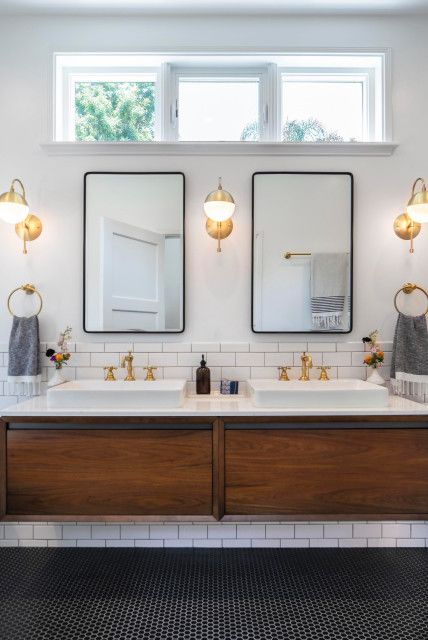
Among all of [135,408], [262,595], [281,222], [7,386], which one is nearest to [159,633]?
[262,595]

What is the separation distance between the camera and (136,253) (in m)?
2.35

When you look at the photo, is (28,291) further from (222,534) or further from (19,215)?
(222,534)

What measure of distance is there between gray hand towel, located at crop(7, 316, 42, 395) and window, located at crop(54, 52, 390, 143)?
3.82ft

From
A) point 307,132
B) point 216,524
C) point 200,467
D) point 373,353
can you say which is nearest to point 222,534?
point 216,524

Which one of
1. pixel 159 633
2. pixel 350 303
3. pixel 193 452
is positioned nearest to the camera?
pixel 159 633

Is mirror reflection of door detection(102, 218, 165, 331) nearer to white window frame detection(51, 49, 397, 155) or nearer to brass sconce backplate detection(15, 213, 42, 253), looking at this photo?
brass sconce backplate detection(15, 213, 42, 253)

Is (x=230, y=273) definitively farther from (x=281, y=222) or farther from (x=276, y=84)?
(x=276, y=84)

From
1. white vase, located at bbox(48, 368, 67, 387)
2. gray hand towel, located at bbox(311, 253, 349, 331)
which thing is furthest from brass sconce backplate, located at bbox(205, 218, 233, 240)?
white vase, located at bbox(48, 368, 67, 387)

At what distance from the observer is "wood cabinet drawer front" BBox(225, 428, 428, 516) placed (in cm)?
185

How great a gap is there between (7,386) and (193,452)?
4.07 feet

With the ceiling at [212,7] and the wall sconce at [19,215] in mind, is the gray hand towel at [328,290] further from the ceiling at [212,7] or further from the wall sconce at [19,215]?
the wall sconce at [19,215]

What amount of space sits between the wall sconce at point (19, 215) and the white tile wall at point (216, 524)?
65cm

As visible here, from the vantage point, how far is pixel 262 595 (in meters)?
1.90

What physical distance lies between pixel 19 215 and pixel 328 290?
1.74 meters
